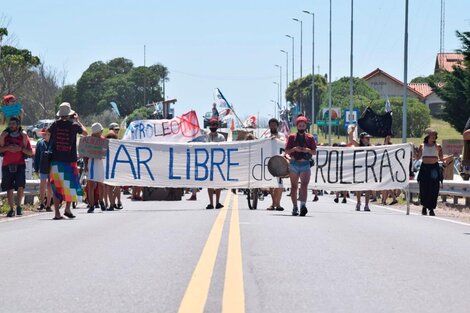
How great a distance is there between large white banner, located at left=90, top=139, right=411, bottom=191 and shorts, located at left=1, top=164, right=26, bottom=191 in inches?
155

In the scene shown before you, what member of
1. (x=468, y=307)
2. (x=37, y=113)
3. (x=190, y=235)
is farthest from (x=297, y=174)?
(x=37, y=113)

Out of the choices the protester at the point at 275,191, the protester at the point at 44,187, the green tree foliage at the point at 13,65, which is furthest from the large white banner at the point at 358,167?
the green tree foliage at the point at 13,65

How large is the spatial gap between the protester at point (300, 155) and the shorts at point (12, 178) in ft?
15.1

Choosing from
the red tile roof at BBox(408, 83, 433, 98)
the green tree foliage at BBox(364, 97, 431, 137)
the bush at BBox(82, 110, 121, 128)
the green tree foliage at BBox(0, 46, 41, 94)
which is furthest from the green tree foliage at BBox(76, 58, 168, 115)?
the green tree foliage at BBox(0, 46, 41, 94)

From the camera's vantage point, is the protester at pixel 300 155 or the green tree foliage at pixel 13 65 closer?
the protester at pixel 300 155

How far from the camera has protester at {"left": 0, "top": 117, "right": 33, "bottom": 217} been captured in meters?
18.8

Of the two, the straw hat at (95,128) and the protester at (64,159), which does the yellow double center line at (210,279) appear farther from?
the straw hat at (95,128)

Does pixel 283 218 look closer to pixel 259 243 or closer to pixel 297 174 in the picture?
pixel 297 174

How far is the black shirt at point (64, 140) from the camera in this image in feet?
57.5

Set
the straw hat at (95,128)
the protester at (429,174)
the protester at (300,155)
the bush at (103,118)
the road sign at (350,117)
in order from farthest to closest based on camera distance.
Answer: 1. the bush at (103,118)
2. the road sign at (350,117)
3. the straw hat at (95,128)
4. the protester at (429,174)
5. the protester at (300,155)

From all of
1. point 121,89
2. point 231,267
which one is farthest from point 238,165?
point 121,89

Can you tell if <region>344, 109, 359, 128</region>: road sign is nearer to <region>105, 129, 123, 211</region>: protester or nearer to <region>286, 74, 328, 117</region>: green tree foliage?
<region>105, 129, 123, 211</region>: protester

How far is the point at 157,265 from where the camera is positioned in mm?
10289

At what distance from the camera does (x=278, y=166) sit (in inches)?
832
